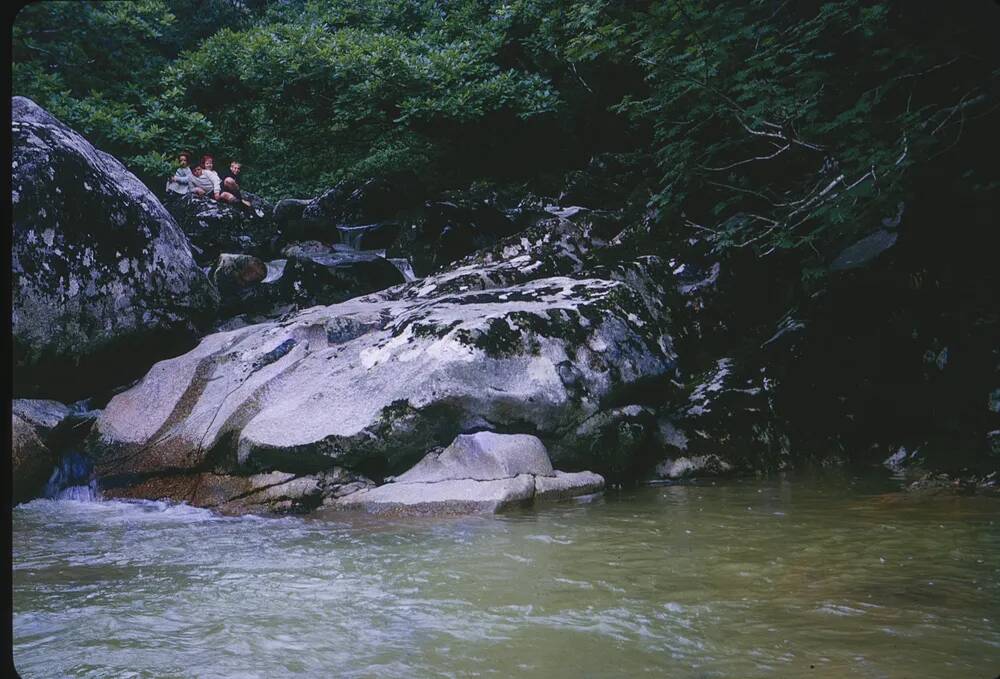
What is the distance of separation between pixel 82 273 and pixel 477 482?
514 centimetres

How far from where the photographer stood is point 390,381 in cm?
708

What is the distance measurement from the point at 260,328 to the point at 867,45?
22.6ft

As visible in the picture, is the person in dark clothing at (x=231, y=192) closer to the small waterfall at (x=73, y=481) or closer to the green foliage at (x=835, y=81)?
the small waterfall at (x=73, y=481)

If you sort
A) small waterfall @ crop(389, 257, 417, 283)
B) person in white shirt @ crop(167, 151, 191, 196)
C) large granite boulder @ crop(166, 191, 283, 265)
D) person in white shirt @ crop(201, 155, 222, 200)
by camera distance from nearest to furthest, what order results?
1. small waterfall @ crop(389, 257, 417, 283)
2. large granite boulder @ crop(166, 191, 283, 265)
3. person in white shirt @ crop(167, 151, 191, 196)
4. person in white shirt @ crop(201, 155, 222, 200)

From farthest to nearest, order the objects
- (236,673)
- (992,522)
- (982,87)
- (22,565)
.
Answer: (982,87), (992,522), (22,565), (236,673)

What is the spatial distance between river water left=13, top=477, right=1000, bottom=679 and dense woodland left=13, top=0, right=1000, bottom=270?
8.22ft

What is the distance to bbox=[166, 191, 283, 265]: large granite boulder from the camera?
→ 1282 centimetres

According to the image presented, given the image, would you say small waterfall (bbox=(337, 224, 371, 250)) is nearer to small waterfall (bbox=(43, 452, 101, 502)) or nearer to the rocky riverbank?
the rocky riverbank

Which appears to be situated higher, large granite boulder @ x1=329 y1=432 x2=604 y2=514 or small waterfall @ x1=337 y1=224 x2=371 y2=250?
small waterfall @ x1=337 y1=224 x2=371 y2=250

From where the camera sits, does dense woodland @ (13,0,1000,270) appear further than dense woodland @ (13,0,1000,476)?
No

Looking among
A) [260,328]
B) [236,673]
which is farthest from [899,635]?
[260,328]

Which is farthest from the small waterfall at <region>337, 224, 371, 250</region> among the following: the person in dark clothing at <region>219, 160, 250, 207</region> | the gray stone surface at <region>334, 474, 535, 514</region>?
the gray stone surface at <region>334, 474, 535, 514</region>

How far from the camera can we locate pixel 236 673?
9.18ft

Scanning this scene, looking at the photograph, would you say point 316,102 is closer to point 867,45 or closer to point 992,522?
point 867,45
